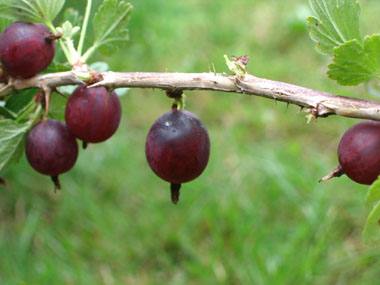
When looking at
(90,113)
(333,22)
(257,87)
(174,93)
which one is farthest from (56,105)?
(333,22)

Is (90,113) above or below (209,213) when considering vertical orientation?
below

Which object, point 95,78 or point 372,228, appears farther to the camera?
point 95,78

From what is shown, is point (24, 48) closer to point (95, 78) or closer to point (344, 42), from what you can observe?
point (95, 78)

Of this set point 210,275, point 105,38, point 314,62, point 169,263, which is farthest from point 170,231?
point 314,62

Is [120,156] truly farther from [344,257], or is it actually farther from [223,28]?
[223,28]

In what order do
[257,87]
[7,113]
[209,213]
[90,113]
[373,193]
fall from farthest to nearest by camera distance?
[209,213] < [7,113] < [90,113] < [257,87] < [373,193]

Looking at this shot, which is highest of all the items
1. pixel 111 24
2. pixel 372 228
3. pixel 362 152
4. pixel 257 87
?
pixel 111 24

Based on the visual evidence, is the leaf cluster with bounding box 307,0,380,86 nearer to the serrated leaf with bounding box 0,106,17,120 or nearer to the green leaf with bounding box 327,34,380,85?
the green leaf with bounding box 327,34,380,85
